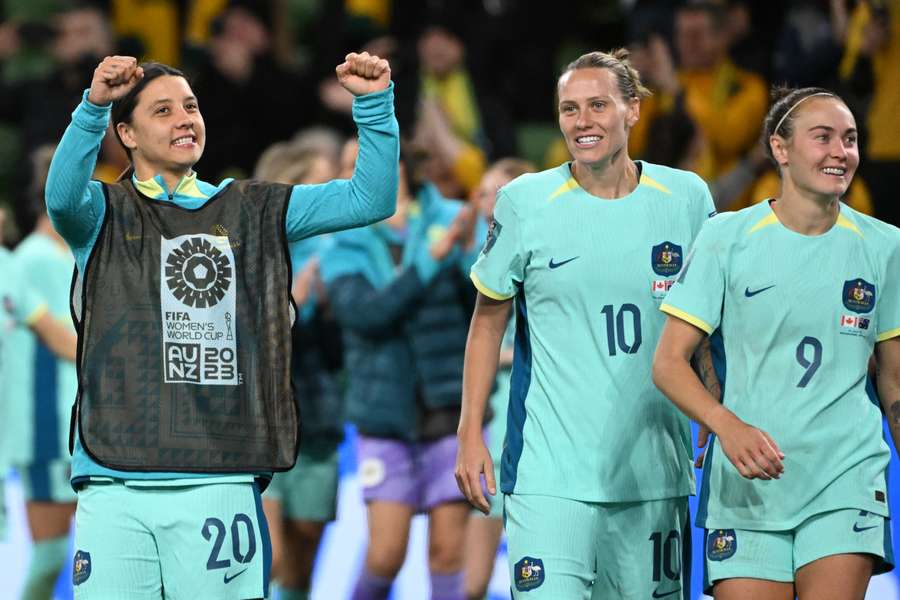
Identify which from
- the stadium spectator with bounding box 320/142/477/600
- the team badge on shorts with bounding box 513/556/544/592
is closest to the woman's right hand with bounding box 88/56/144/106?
the team badge on shorts with bounding box 513/556/544/592

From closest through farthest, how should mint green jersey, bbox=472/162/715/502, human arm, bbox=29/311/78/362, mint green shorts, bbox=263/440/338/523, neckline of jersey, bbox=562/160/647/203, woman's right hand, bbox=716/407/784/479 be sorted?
woman's right hand, bbox=716/407/784/479, mint green jersey, bbox=472/162/715/502, neckline of jersey, bbox=562/160/647/203, mint green shorts, bbox=263/440/338/523, human arm, bbox=29/311/78/362

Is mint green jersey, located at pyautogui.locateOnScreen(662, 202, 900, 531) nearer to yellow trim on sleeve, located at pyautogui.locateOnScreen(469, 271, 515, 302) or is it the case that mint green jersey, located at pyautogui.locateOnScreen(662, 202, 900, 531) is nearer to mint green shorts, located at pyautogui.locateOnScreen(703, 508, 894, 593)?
mint green shorts, located at pyautogui.locateOnScreen(703, 508, 894, 593)

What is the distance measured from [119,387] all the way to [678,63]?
6531 millimetres

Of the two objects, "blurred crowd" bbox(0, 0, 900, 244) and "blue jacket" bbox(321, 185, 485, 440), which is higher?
"blurred crowd" bbox(0, 0, 900, 244)

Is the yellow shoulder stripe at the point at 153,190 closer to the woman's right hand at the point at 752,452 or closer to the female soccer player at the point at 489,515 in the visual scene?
the woman's right hand at the point at 752,452

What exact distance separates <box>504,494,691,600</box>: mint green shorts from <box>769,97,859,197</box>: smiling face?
3.43 ft

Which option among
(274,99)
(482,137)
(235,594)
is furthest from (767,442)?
Result: (274,99)

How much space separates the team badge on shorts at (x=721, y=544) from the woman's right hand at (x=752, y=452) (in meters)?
0.32

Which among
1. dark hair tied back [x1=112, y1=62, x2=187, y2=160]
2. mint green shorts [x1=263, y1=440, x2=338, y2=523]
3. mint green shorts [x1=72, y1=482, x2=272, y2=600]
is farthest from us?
mint green shorts [x1=263, y1=440, x2=338, y2=523]

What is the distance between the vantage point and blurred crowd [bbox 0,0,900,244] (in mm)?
9703

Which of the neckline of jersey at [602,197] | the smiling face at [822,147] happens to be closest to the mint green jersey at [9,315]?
the neckline of jersey at [602,197]

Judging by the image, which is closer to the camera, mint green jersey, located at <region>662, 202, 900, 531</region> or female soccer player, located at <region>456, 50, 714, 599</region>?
mint green jersey, located at <region>662, 202, 900, 531</region>

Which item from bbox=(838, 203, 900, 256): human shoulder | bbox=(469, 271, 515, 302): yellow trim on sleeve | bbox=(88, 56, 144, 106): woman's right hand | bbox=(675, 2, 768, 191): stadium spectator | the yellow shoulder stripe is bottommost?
bbox=(469, 271, 515, 302): yellow trim on sleeve

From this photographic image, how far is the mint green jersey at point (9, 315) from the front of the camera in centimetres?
763
